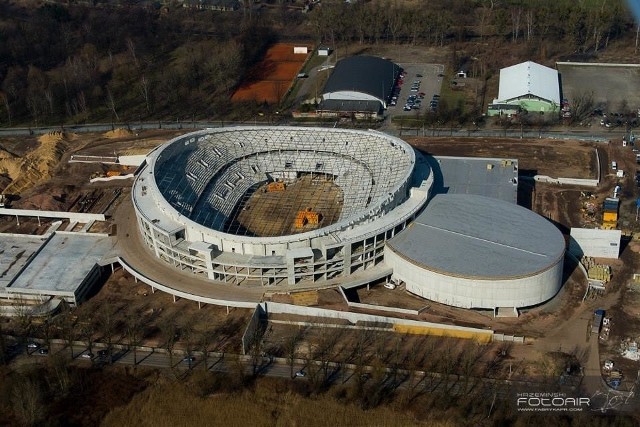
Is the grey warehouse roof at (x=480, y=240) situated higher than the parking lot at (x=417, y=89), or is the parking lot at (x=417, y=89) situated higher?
the grey warehouse roof at (x=480, y=240)

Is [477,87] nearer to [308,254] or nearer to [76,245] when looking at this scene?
[308,254]

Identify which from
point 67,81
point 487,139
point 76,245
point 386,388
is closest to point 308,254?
point 386,388

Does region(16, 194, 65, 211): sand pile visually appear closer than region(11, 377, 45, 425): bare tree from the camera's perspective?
No

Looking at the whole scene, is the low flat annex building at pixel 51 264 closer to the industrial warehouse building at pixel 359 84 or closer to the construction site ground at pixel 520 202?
the construction site ground at pixel 520 202

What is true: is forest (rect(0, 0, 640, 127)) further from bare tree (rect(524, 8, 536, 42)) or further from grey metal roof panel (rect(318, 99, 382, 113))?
grey metal roof panel (rect(318, 99, 382, 113))

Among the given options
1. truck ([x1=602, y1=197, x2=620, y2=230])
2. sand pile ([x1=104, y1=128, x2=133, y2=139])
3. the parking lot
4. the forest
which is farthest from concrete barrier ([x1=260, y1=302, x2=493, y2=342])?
the forest

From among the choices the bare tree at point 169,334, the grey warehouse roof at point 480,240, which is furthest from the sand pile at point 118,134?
the grey warehouse roof at point 480,240

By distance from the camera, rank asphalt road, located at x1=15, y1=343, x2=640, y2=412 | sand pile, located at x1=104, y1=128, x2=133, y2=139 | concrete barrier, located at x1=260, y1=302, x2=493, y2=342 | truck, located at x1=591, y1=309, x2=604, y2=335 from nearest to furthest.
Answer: asphalt road, located at x1=15, y1=343, x2=640, y2=412 → concrete barrier, located at x1=260, y1=302, x2=493, y2=342 → truck, located at x1=591, y1=309, x2=604, y2=335 → sand pile, located at x1=104, y1=128, x2=133, y2=139

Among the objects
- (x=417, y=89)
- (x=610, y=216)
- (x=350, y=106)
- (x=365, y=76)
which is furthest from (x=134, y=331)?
(x=417, y=89)

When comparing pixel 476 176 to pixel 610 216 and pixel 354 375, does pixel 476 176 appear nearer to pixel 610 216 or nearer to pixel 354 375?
pixel 610 216
